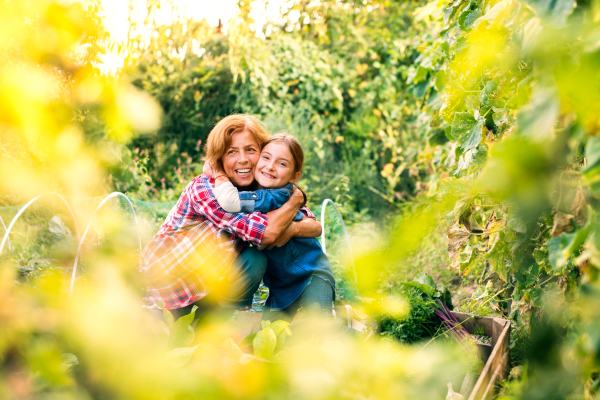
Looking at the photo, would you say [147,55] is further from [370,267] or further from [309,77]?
[370,267]

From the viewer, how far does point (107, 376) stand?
38 centimetres

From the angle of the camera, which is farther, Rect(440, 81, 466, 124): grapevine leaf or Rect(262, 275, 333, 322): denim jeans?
Rect(262, 275, 333, 322): denim jeans

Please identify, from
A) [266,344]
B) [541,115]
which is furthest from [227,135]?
[541,115]

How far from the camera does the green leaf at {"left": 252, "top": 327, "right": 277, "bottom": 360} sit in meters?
0.66

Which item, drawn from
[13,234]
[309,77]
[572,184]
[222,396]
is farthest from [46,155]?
[309,77]

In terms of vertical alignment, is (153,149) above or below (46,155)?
below

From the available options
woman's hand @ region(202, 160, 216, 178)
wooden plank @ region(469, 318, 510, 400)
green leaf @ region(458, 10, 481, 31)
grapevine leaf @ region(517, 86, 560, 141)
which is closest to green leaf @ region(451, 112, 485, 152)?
green leaf @ region(458, 10, 481, 31)

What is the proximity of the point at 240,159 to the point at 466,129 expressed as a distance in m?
1.34

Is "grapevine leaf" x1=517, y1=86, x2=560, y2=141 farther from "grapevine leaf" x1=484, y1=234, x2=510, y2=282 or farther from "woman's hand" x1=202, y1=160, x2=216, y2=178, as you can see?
"woman's hand" x1=202, y1=160, x2=216, y2=178

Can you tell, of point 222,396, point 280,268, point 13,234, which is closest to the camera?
point 222,396

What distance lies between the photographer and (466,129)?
61.8 inches

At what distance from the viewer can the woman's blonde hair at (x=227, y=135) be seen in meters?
2.54

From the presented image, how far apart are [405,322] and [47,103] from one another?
1672 mm

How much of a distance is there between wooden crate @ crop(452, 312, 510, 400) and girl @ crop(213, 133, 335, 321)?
2.39ft
